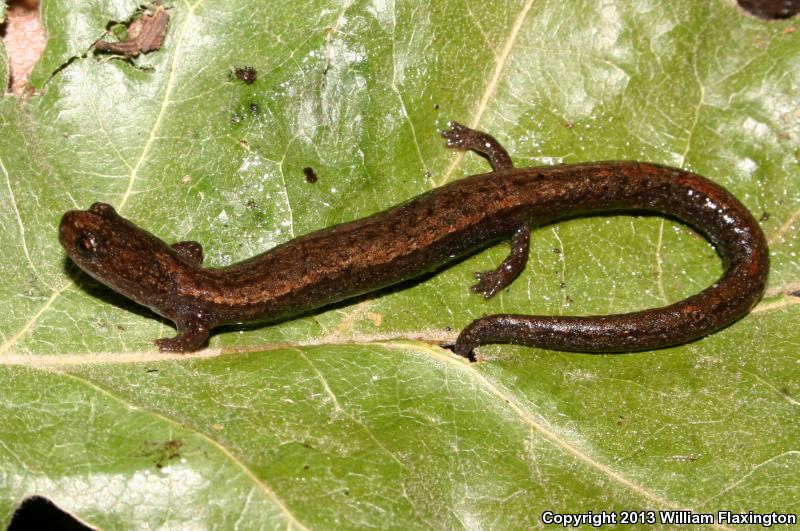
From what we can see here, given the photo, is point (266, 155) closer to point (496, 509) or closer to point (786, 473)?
point (496, 509)

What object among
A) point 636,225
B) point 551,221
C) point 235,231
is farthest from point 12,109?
point 636,225

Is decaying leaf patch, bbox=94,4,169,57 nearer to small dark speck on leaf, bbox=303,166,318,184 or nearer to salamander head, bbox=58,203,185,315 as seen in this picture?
salamander head, bbox=58,203,185,315

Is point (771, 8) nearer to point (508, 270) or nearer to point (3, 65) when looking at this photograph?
point (508, 270)

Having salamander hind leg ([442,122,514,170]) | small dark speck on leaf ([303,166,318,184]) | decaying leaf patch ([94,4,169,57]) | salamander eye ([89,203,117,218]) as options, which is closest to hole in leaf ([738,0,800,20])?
salamander hind leg ([442,122,514,170])

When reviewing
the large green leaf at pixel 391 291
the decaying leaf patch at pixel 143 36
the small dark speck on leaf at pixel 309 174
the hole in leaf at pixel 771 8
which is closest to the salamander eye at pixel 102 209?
the large green leaf at pixel 391 291

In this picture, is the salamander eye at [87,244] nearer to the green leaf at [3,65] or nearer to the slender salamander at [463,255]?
the slender salamander at [463,255]
